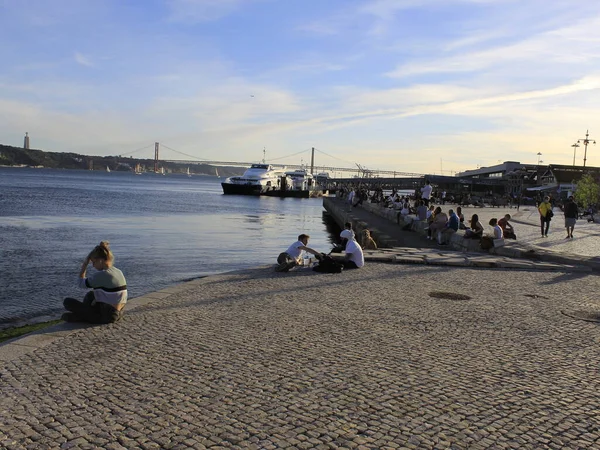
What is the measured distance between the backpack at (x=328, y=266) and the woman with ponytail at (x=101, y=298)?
18.0ft

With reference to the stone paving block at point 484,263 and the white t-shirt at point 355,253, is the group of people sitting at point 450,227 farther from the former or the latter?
the white t-shirt at point 355,253

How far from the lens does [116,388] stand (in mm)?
4883

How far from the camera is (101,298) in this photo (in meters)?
7.16

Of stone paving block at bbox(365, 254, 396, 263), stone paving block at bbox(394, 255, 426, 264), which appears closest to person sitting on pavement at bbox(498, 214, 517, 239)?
stone paving block at bbox(394, 255, 426, 264)

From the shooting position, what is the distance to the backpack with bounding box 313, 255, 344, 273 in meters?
12.0

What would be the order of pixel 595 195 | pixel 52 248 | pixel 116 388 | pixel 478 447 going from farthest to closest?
pixel 595 195
pixel 52 248
pixel 116 388
pixel 478 447

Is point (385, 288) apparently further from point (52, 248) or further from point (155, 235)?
point (155, 235)

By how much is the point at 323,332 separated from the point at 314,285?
357 cm

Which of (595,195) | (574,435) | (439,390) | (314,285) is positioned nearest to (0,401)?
(439,390)

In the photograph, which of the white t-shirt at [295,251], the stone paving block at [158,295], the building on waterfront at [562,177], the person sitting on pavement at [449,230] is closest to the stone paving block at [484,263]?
the white t-shirt at [295,251]

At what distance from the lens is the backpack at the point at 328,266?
12.0 m

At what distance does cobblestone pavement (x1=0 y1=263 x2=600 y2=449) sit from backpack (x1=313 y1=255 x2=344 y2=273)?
3.04 metres

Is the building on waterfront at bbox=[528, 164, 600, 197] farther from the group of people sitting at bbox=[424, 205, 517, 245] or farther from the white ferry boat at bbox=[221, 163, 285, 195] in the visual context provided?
the group of people sitting at bbox=[424, 205, 517, 245]

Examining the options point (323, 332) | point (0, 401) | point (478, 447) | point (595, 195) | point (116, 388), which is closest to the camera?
point (478, 447)
